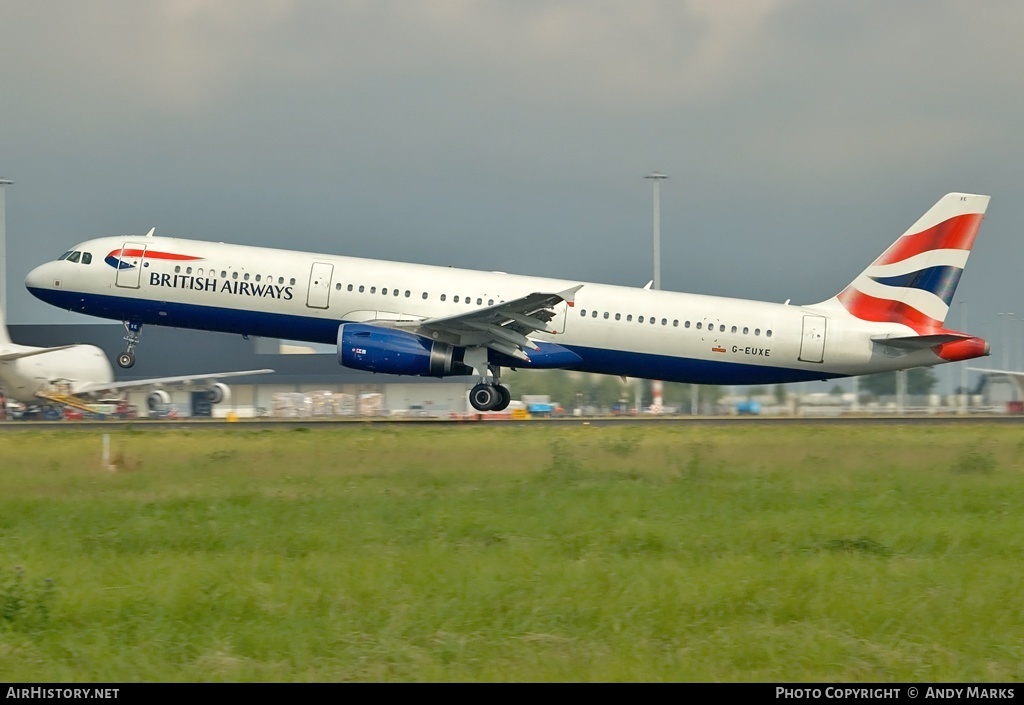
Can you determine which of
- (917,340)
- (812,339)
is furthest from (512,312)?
(917,340)

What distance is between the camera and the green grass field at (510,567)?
7910 millimetres

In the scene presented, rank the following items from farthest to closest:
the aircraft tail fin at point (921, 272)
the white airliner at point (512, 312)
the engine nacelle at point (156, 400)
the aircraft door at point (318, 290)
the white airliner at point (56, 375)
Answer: the engine nacelle at point (156, 400)
the white airliner at point (56, 375)
the aircraft tail fin at point (921, 272)
the aircraft door at point (318, 290)
the white airliner at point (512, 312)

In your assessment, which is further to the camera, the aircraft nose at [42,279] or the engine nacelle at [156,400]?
the engine nacelle at [156,400]

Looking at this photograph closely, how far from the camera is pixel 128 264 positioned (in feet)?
91.2

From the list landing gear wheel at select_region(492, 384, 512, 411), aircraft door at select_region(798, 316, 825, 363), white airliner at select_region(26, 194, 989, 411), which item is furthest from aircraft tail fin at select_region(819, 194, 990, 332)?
landing gear wheel at select_region(492, 384, 512, 411)

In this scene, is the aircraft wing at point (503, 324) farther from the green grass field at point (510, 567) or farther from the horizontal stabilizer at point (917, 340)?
the horizontal stabilizer at point (917, 340)

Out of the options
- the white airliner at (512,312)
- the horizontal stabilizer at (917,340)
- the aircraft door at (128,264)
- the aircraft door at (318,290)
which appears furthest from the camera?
the horizontal stabilizer at (917,340)

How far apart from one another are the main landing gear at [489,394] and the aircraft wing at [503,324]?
73cm

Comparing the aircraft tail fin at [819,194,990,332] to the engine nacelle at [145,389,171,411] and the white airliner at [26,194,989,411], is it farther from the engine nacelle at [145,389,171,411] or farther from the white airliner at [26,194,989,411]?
the engine nacelle at [145,389,171,411]

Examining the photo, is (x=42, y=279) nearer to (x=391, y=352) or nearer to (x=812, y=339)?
(x=391, y=352)

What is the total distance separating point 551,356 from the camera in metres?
28.1

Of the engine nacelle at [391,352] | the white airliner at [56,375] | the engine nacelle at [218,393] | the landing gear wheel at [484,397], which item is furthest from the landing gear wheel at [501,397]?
the engine nacelle at [218,393]

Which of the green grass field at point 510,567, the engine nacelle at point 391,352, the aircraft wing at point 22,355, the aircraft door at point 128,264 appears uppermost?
the aircraft door at point 128,264

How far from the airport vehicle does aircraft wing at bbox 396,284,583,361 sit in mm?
20370
